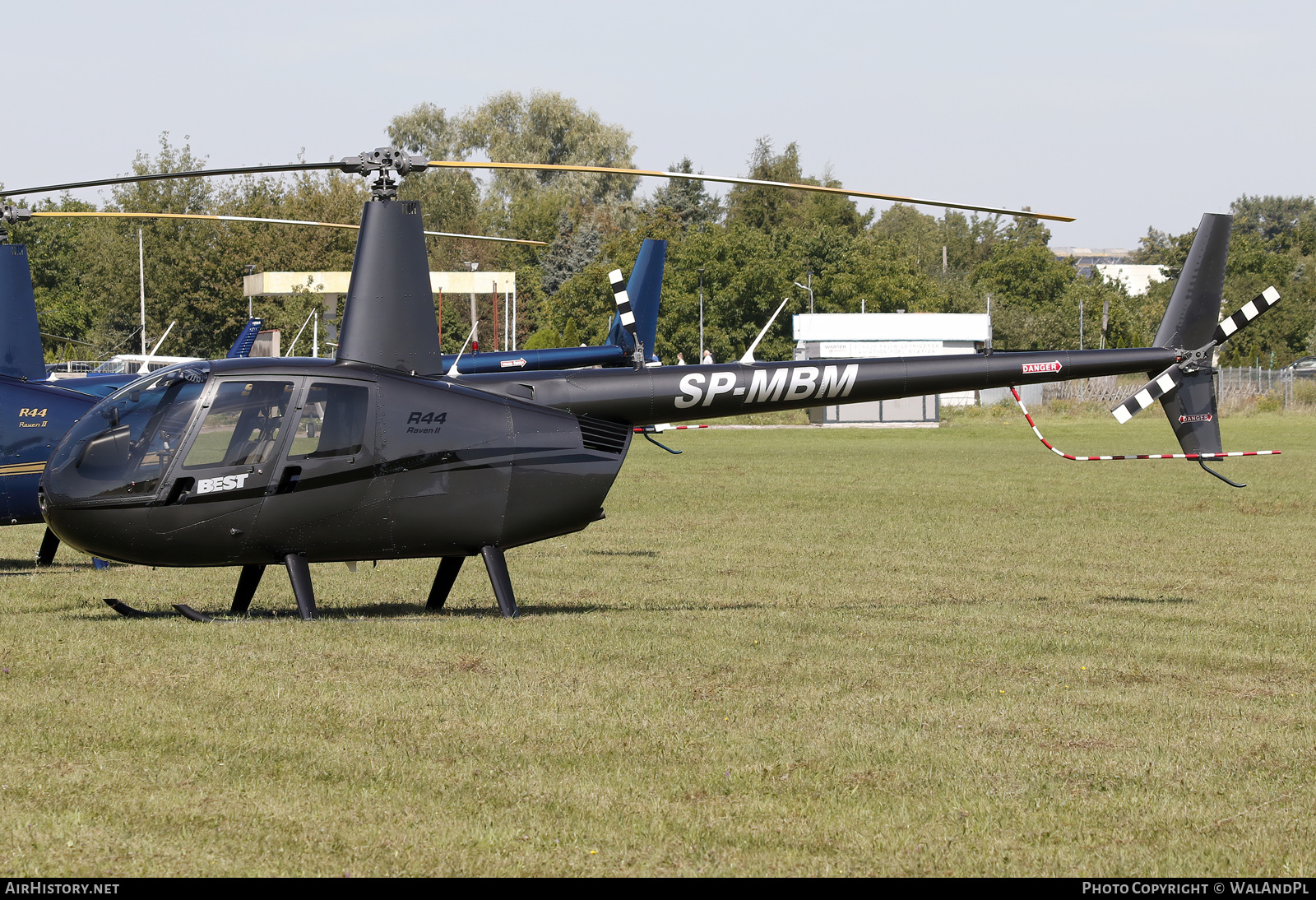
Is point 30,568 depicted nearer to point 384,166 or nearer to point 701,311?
point 384,166

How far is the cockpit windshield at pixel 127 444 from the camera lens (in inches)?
425

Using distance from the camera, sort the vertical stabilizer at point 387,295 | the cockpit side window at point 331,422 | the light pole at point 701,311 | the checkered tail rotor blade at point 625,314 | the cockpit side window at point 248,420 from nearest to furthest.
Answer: the cockpit side window at point 248,420 < the cockpit side window at point 331,422 < the vertical stabilizer at point 387,295 < the checkered tail rotor blade at point 625,314 < the light pole at point 701,311

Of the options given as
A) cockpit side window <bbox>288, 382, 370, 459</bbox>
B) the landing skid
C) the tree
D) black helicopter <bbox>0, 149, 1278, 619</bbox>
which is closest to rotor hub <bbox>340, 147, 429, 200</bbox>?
black helicopter <bbox>0, 149, 1278, 619</bbox>

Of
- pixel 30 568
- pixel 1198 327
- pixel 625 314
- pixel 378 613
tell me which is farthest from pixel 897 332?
pixel 378 613

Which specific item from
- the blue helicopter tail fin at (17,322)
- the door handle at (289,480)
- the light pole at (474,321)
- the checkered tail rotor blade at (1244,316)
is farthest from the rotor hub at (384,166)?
the checkered tail rotor blade at (1244,316)

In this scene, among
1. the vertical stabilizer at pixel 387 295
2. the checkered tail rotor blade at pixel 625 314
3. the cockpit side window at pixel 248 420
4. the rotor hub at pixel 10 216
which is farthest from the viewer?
the rotor hub at pixel 10 216

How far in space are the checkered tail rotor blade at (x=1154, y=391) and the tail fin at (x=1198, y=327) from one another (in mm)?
72

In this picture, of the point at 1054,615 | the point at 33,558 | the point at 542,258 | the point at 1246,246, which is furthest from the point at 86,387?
the point at 1246,246

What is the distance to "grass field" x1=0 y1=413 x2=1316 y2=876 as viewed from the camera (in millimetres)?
5930

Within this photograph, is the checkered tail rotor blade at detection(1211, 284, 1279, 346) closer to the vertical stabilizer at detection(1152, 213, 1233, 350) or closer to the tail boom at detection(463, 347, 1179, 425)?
the vertical stabilizer at detection(1152, 213, 1233, 350)

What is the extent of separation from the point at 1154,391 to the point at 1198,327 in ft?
2.77

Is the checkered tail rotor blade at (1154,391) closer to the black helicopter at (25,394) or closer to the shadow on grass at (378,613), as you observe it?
the shadow on grass at (378,613)

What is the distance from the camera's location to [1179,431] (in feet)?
44.8

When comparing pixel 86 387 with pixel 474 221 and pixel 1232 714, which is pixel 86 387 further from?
pixel 474 221
